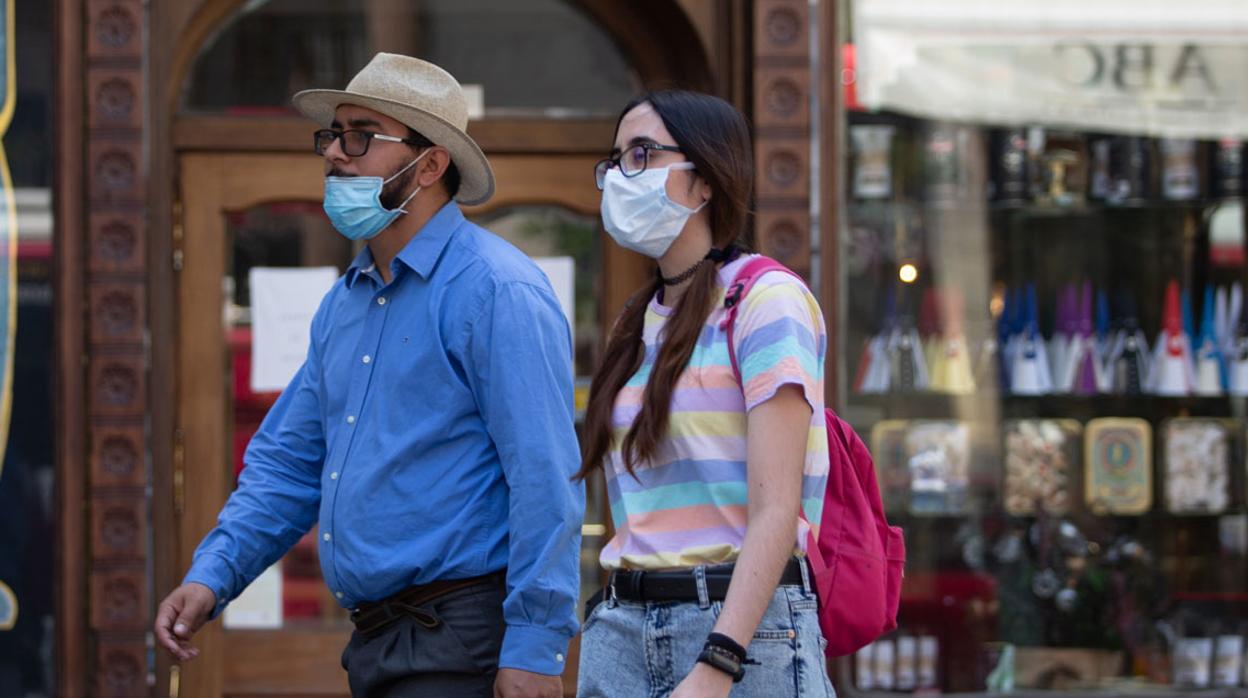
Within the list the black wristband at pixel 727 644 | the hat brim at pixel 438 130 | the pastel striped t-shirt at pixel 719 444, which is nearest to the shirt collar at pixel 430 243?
the hat brim at pixel 438 130

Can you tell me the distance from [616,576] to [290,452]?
1067mm

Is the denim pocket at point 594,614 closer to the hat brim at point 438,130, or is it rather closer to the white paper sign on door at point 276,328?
the hat brim at point 438,130

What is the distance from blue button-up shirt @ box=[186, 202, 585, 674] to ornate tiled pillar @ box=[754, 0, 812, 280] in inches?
96.5

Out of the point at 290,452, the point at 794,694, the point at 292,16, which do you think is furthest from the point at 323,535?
the point at 292,16

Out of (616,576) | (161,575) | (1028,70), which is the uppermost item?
(1028,70)

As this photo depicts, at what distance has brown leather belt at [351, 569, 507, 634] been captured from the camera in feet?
10.6

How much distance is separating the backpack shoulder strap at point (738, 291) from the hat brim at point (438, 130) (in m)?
0.90

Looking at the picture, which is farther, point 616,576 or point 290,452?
point 290,452

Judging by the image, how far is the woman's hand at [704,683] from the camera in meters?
2.54

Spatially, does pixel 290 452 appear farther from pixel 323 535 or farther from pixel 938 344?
pixel 938 344

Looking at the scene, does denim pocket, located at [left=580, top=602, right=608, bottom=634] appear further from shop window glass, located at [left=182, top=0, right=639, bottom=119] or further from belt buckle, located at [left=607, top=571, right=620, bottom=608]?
shop window glass, located at [left=182, top=0, right=639, bottom=119]

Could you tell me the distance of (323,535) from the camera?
3.33 m

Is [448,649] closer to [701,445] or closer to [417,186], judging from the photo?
[701,445]

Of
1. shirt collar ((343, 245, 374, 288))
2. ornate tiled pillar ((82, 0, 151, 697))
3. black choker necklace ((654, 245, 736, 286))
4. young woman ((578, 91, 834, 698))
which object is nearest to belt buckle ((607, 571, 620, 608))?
young woman ((578, 91, 834, 698))
